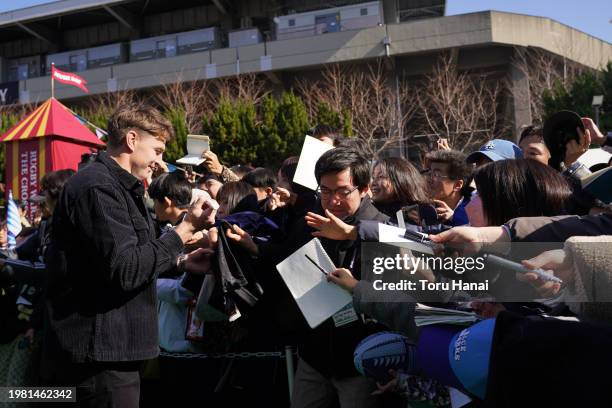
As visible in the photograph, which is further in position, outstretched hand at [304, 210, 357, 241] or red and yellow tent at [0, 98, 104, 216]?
red and yellow tent at [0, 98, 104, 216]

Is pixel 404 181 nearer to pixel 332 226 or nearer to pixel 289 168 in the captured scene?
pixel 289 168

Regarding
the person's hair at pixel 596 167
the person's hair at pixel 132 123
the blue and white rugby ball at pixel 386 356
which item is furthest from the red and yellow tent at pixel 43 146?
the person's hair at pixel 596 167

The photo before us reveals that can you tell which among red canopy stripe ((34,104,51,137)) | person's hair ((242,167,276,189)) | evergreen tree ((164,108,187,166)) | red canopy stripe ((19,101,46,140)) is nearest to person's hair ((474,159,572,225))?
person's hair ((242,167,276,189))

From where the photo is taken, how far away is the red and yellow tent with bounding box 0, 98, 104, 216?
9008 millimetres

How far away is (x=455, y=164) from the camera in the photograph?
4062 mm

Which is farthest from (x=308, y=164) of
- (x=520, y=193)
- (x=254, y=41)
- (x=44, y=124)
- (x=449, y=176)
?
(x=254, y=41)

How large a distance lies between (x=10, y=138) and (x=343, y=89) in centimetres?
1436

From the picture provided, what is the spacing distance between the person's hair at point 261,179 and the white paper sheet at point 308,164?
1.21m

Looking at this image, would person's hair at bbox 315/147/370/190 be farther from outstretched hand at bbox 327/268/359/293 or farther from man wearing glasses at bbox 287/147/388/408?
outstretched hand at bbox 327/268/359/293

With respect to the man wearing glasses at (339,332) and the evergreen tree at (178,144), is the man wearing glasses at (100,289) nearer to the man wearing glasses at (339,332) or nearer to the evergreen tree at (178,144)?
the man wearing glasses at (339,332)

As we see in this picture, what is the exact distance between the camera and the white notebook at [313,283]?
7.94ft

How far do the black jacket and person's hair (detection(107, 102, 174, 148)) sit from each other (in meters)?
0.25

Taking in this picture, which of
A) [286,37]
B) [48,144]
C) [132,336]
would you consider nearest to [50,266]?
[132,336]

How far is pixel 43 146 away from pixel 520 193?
8662 mm
